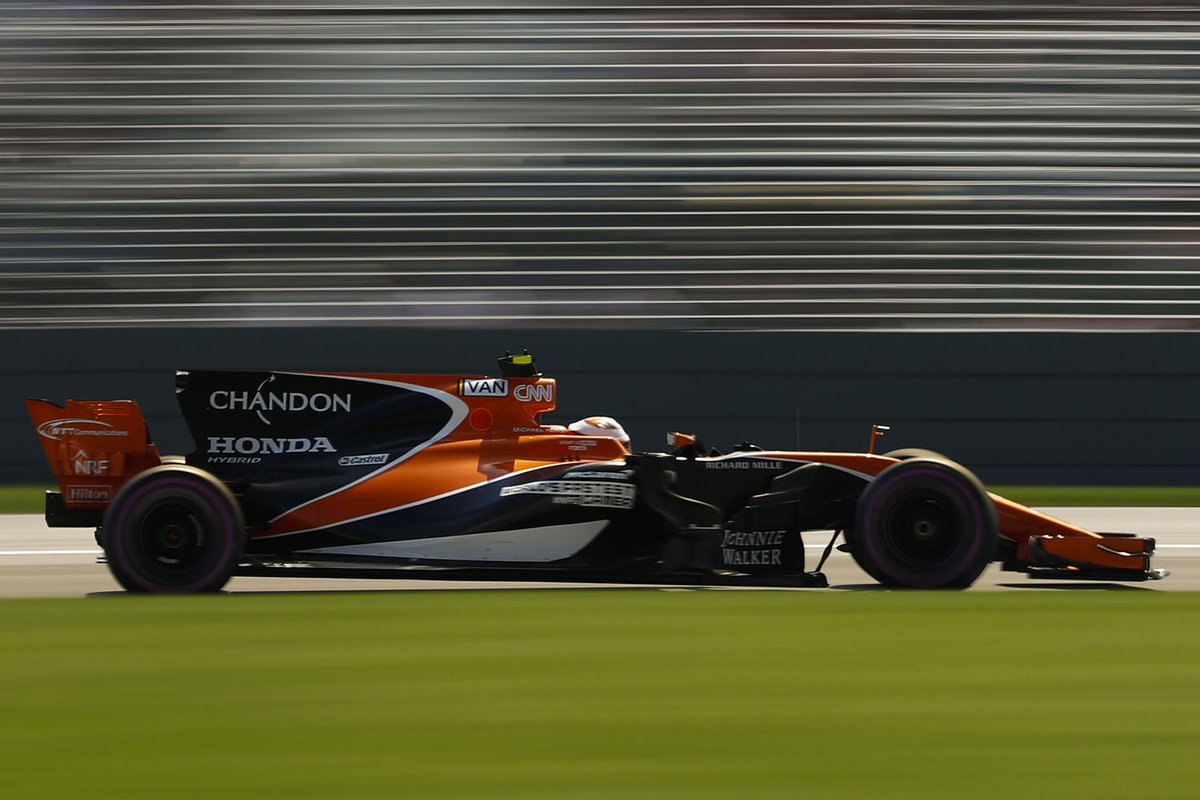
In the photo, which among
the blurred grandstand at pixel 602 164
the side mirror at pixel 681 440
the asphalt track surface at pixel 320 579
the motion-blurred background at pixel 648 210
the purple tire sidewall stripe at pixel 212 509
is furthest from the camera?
the blurred grandstand at pixel 602 164

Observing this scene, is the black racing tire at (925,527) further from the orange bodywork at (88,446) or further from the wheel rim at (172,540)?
the orange bodywork at (88,446)

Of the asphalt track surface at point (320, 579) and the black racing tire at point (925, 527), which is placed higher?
the black racing tire at point (925, 527)

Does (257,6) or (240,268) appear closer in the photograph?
(240,268)

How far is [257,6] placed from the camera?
15.9 meters

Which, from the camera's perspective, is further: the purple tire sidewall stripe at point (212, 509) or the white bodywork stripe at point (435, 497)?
the white bodywork stripe at point (435, 497)

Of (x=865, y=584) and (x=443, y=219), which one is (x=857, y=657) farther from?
(x=443, y=219)

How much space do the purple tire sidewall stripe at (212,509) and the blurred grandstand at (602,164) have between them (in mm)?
6862

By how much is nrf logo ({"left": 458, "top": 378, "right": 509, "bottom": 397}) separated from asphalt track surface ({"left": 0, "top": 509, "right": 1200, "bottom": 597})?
3.08 feet

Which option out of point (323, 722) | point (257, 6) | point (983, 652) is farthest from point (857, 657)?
point (257, 6)

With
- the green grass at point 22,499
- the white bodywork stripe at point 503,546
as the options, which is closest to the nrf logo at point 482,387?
the white bodywork stripe at point 503,546

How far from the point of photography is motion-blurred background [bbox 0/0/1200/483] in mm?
13242

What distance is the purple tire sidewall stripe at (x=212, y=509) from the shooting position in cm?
703

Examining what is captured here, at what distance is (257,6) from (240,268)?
11.0 ft

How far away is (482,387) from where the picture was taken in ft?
24.8
